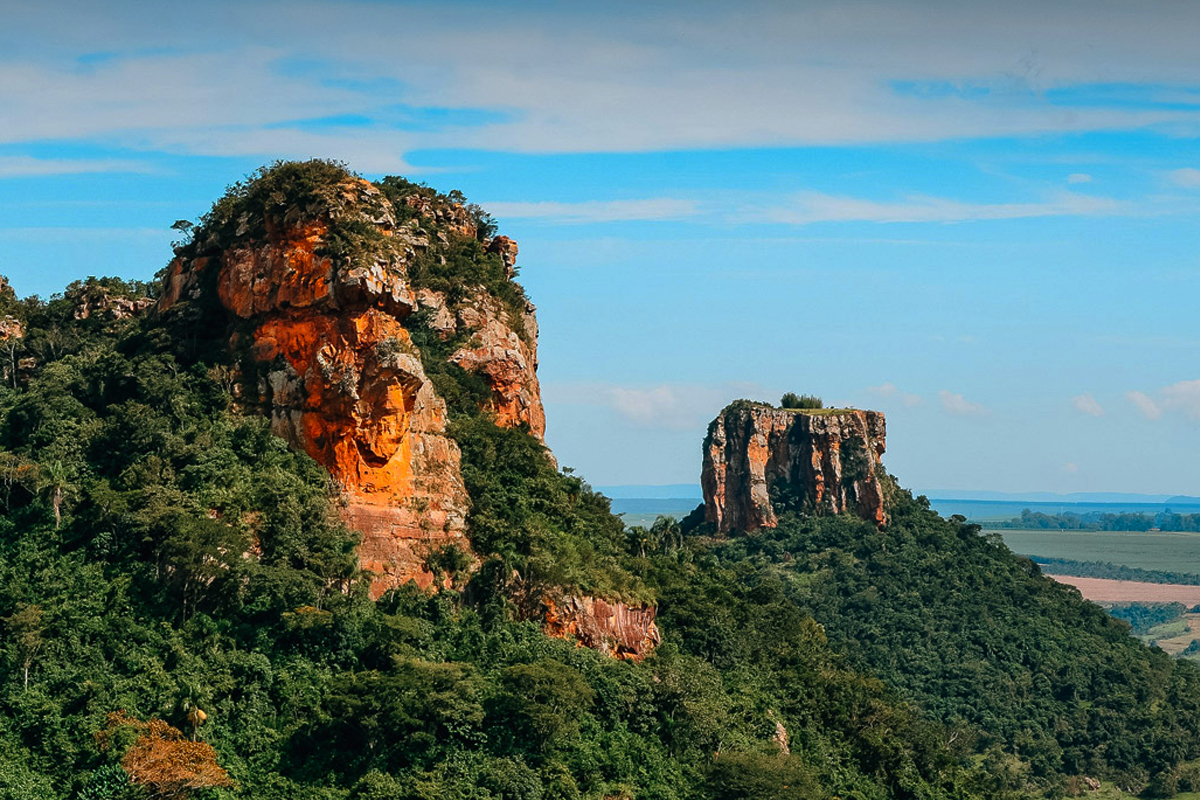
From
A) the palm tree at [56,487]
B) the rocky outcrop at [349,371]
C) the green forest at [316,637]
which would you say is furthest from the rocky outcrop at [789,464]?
the palm tree at [56,487]

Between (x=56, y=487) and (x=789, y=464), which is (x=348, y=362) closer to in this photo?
(x=56, y=487)

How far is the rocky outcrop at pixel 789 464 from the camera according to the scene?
150m

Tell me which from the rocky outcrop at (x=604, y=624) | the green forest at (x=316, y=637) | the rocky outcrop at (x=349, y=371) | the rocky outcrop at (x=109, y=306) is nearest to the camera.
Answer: the green forest at (x=316, y=637)

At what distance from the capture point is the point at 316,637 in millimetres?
64188

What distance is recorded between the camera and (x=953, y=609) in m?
134

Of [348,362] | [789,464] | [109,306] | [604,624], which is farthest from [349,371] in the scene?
[789,464]

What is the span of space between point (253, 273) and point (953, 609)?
259ft

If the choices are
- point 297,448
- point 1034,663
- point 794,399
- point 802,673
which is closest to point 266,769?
point 297,448

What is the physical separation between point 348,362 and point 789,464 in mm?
88329

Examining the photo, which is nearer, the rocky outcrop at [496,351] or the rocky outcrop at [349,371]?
the rocky outcrop at [349,371]

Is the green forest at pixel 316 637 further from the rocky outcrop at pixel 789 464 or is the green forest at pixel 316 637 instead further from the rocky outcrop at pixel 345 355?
the rocky outcrop at pixel 789 464

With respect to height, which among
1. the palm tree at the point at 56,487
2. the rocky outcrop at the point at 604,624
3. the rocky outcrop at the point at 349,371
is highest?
the rocky outcrop at the point at 349,371

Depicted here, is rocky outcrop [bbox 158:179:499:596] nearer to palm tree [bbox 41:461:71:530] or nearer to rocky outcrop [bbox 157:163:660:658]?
rocky outcrop [bbox 157:163:660:658]

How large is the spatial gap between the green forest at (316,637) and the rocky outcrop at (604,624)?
73 cm
